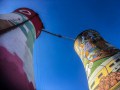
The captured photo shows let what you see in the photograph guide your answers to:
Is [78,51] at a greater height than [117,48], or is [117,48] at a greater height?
[78,51]

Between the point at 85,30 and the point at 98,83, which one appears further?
the point at 85,30

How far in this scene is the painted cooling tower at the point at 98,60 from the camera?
3225 mm

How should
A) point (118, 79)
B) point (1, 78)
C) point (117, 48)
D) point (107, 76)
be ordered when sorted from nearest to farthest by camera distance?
point (1, 78) → point (118, 79) → point (107, 76) → point (117, 48)

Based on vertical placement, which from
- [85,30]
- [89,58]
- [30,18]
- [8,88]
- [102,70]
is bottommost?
[8,88]

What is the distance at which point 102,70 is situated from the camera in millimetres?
3482

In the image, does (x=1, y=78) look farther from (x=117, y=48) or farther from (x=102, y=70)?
(x=117, y=48)

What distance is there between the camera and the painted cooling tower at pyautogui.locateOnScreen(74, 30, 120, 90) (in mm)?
3225

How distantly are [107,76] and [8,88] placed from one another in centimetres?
228

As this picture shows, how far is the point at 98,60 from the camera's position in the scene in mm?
3787

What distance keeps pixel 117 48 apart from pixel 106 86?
1107mm

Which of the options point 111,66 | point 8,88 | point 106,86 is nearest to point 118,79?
point 106,86

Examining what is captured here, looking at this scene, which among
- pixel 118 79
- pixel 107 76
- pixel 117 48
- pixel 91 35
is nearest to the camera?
pixel 118 79

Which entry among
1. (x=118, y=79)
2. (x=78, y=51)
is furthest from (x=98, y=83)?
(x=78, y=51)

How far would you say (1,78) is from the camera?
1175 millimetres
